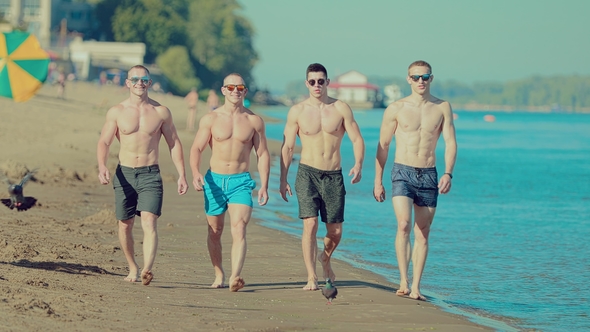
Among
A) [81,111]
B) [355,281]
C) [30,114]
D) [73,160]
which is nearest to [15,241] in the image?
[355,281]

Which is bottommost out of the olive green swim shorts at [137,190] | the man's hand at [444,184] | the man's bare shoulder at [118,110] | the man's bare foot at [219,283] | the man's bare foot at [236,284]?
the man's bare foot at [219,283]

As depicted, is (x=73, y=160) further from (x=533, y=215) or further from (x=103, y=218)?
(x=533, y=215)

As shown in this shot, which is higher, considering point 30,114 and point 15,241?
point 30,114

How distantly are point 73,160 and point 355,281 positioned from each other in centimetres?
1019

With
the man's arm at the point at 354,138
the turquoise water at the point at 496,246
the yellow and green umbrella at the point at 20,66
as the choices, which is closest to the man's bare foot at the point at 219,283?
the man's arm at the point at 354,138

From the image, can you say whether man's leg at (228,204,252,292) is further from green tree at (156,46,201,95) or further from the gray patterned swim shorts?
green tree at (156,46,201,95)

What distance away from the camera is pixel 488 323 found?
7.57 metres

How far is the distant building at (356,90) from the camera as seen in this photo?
16438 centimetres

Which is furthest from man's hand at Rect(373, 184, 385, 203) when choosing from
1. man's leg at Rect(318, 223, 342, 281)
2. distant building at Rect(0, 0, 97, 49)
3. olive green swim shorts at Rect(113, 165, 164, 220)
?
distant building at Rect(0, 0, 97, 49)

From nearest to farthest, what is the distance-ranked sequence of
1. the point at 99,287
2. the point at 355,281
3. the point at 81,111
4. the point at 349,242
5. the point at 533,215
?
the point at 99,287, the point at 355,281, the point at 349,242, the point at 533,215, the point at 81,111

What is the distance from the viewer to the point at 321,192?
26.4 ft

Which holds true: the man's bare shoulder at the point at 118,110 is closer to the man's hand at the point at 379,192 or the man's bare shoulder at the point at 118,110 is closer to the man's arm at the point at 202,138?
the man's arm at the point at 202,138

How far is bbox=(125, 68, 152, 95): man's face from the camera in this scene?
7824 millimetres

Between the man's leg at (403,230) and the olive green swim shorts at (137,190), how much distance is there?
6.44ft
